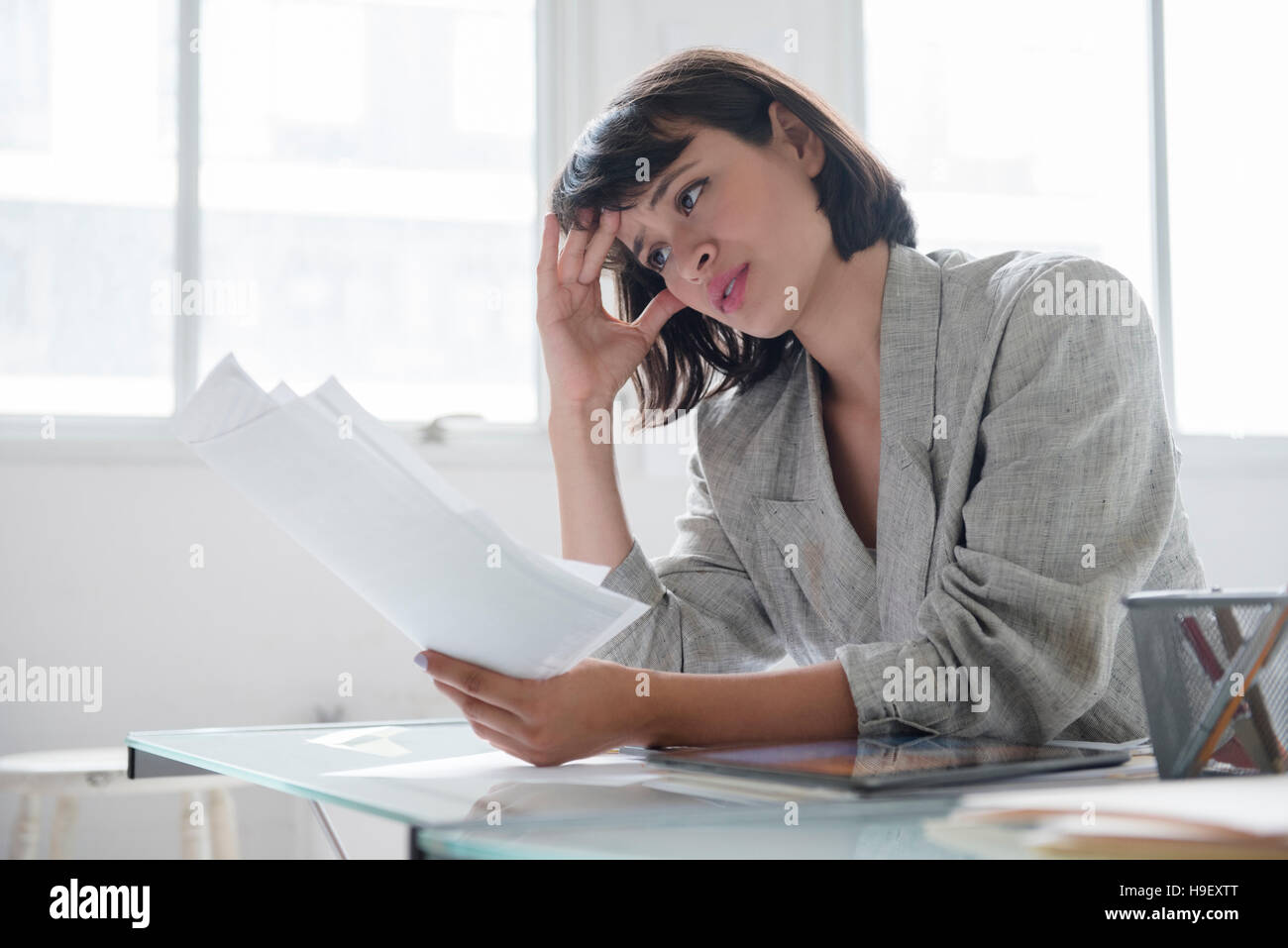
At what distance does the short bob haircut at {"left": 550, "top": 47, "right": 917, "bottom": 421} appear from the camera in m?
1.15

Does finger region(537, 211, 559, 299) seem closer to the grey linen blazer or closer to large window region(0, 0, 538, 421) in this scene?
the grey linen blazer

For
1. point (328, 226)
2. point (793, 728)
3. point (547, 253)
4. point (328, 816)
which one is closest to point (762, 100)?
point (547, 253)

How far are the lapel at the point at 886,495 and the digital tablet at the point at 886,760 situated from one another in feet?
0.83

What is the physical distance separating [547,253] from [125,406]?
1.42 meters

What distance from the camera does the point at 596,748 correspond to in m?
0.74

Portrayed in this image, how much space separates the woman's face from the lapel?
0.08 meters

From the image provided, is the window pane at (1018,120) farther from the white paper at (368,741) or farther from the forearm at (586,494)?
the white paper at (368,741)

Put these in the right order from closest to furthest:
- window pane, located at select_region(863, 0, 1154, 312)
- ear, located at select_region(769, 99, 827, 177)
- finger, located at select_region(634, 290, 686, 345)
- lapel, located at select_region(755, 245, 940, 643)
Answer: lapel, located at select_region(755, 245, 940, 643)
ear, located at select_region(769, 99, 827, 177)
finger, located at select_region(634, 290, 686, 345)
window pane, located at select_region(863, 0, 1154, 312)

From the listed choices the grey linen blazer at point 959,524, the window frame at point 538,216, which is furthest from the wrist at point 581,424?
the window frame at point 538,216

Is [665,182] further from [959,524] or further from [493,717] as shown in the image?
[493,717]

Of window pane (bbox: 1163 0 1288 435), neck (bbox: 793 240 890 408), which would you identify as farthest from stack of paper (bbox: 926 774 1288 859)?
window pane (bbox: 1163 0 1288 435)

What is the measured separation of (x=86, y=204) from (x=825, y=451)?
1841mm

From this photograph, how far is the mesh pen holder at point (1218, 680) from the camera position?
547 mm

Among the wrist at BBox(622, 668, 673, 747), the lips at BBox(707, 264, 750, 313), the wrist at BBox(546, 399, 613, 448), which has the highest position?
the lips at BBox(707, 264, 750, 313)
